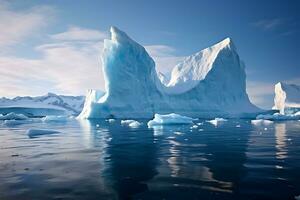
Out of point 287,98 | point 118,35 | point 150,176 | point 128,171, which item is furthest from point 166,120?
point 287,98

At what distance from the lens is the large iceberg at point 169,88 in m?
55.4

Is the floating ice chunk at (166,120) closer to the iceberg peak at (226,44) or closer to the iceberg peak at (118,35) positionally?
the iceberg peak at (118,35)

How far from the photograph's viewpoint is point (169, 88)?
68.0m

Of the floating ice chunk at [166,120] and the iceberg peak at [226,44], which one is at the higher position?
the iceberg peak at [226,44]

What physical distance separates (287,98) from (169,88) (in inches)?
1298

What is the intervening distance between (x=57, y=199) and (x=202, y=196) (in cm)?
301

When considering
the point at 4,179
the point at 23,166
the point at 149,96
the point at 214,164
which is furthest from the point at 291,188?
the point at 149,96

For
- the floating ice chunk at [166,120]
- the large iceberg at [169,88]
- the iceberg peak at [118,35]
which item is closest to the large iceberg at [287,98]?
the large iceberg at [169,88]

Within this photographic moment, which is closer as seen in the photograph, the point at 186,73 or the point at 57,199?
the point at 57,199

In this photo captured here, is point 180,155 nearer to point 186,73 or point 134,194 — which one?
point 134,194

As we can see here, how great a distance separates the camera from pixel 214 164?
33.2ft

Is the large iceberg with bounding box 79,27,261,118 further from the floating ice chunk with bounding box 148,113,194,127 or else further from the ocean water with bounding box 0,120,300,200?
the ocean water with bounding box 0,120,300,200

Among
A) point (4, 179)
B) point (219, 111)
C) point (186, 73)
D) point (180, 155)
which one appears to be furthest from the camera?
point (186, 73)

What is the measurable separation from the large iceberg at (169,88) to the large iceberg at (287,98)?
12178mm
